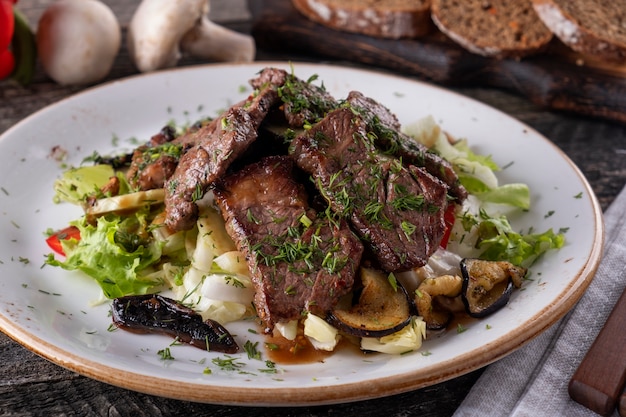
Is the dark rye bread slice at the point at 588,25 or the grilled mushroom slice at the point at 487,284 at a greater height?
the dark rye bread slice at the point at 588,25

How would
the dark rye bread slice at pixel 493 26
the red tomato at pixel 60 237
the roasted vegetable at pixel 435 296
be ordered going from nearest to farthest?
the roasted vegetable at pixel 435 296, the red tomato at pixel 60 237, the dark rye bread slice at pixel 493 26

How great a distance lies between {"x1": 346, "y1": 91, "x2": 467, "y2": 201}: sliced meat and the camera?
188 inches

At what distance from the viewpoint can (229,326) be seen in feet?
14.4

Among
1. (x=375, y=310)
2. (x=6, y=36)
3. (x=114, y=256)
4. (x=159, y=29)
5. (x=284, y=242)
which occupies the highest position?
(x=284, y=242)

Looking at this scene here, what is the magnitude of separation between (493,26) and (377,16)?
1273 mm

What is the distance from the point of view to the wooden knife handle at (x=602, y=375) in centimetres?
378

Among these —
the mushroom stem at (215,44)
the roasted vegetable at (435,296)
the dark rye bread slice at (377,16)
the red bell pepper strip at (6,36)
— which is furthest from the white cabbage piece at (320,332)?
the red bell pepper strip at (6,36)

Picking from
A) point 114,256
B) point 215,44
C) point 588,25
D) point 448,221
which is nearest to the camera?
point 114,256

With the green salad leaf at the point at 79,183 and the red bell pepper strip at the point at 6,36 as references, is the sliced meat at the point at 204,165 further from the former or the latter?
the red bell pepper strip at the point at 6,36

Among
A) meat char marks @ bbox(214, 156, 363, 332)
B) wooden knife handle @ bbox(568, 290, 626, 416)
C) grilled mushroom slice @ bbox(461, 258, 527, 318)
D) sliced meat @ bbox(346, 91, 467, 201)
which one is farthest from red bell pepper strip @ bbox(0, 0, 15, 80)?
wooden knife handle @ bbox(568, 290, 626, 416)

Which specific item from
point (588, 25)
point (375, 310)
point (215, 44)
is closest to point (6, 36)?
point (215, 44)

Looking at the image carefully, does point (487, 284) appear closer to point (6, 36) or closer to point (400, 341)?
point (400, 341)

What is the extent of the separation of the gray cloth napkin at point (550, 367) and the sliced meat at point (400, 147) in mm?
1085

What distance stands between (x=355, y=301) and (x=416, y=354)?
55cm
